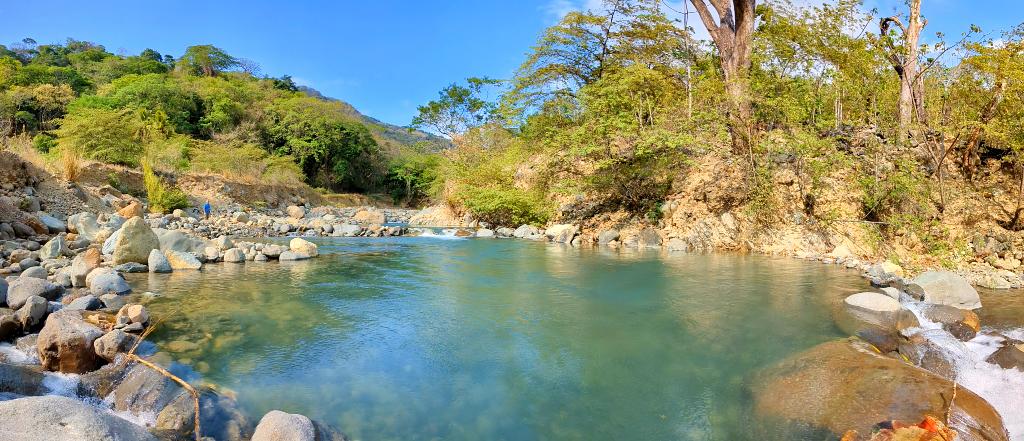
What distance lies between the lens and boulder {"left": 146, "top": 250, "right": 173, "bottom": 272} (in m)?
8.23

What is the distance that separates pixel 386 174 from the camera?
43.7 metres

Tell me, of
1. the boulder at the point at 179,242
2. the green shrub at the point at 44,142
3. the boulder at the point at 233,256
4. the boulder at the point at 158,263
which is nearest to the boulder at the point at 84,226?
the boulder at the point at 179,242

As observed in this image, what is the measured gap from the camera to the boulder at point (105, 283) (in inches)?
251

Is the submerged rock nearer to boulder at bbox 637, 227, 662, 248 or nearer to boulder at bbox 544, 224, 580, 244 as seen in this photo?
boulder at bbox 544, 224, 580, 244

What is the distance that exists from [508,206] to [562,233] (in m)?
3.50

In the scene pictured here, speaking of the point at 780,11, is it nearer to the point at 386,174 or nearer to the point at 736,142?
the point at 736,142

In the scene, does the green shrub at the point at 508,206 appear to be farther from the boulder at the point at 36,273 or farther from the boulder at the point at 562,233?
the boulder at the point at 36,273

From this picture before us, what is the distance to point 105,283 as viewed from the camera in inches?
254

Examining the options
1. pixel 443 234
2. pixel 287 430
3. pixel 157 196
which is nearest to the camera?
pixel 287 430

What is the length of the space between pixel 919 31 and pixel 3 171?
23102 mm

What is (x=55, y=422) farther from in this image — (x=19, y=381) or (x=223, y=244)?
(x=223, y=244)

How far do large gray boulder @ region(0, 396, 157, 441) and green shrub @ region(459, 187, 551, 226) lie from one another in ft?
53.0

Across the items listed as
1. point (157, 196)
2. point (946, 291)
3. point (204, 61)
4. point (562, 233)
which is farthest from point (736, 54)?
point (204, 61)

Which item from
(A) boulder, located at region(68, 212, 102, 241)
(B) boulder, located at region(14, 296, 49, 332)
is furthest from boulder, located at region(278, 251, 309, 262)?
(B) boulder, located at region(14, 296, 49, 332)
